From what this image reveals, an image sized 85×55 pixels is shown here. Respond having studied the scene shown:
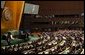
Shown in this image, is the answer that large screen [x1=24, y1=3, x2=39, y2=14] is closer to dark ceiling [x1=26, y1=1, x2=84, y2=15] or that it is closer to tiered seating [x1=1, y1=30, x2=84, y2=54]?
dark ceiling [x1=26, y1=1, x2=84, y2=15]

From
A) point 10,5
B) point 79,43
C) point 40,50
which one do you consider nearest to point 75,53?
point 79,43

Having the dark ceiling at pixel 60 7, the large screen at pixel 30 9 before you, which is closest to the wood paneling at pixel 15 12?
the large screen at pixel 30 9

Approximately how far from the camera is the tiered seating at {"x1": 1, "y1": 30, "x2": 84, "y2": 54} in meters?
3.29

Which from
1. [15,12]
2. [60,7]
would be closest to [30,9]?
[15,12]

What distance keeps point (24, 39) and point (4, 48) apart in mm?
372

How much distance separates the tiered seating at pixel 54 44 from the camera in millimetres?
3288

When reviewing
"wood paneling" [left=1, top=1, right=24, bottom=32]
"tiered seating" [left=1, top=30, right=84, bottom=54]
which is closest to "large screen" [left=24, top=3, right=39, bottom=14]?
"wood paneling" [left=1, top=1, right=24, bottom=32]

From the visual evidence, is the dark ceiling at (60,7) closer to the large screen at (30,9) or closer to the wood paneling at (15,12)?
the large screen at (30,9)

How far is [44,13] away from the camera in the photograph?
3.91 meters

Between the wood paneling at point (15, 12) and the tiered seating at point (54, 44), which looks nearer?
the tiered seating at point (54, 44)

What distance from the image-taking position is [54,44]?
11.4ft

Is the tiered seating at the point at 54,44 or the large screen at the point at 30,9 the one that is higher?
the large screen at the point at 30,9

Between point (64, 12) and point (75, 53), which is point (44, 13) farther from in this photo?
point (75, 53)

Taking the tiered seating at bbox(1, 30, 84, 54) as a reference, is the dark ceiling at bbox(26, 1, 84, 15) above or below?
above
